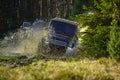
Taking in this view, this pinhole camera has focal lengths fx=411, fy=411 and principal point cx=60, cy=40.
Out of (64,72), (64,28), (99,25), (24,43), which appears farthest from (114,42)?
(24,43)

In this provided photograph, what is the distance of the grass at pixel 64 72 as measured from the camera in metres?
12.3

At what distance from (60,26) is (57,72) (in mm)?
11525

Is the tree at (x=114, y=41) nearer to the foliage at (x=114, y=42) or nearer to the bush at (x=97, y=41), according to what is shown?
the foliage at (x=114, y=42)

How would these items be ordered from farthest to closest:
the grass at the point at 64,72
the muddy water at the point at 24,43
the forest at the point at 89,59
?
the muddy water at the point at 24,43
the forest at the point at 89,59
the grass at the point at 64,72

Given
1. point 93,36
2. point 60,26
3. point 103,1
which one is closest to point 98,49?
point 93,36

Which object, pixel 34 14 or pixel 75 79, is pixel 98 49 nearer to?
pixel 75 79

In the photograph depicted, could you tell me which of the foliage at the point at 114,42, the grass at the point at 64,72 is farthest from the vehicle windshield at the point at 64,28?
the grass at the point at 64,72

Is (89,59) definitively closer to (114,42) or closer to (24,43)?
(114,42)

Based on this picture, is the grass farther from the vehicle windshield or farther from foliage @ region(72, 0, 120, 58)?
the vehicle windshield

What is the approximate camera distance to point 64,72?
12797 millimetres

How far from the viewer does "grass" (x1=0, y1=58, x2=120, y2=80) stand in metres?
12.3

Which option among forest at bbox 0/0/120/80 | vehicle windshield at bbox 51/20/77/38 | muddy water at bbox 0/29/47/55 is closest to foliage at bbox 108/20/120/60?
forest at bbox 0/0/120/80

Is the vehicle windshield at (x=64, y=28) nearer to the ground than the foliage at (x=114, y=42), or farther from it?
nearer to the ground

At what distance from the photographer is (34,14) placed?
68500 millimetres
